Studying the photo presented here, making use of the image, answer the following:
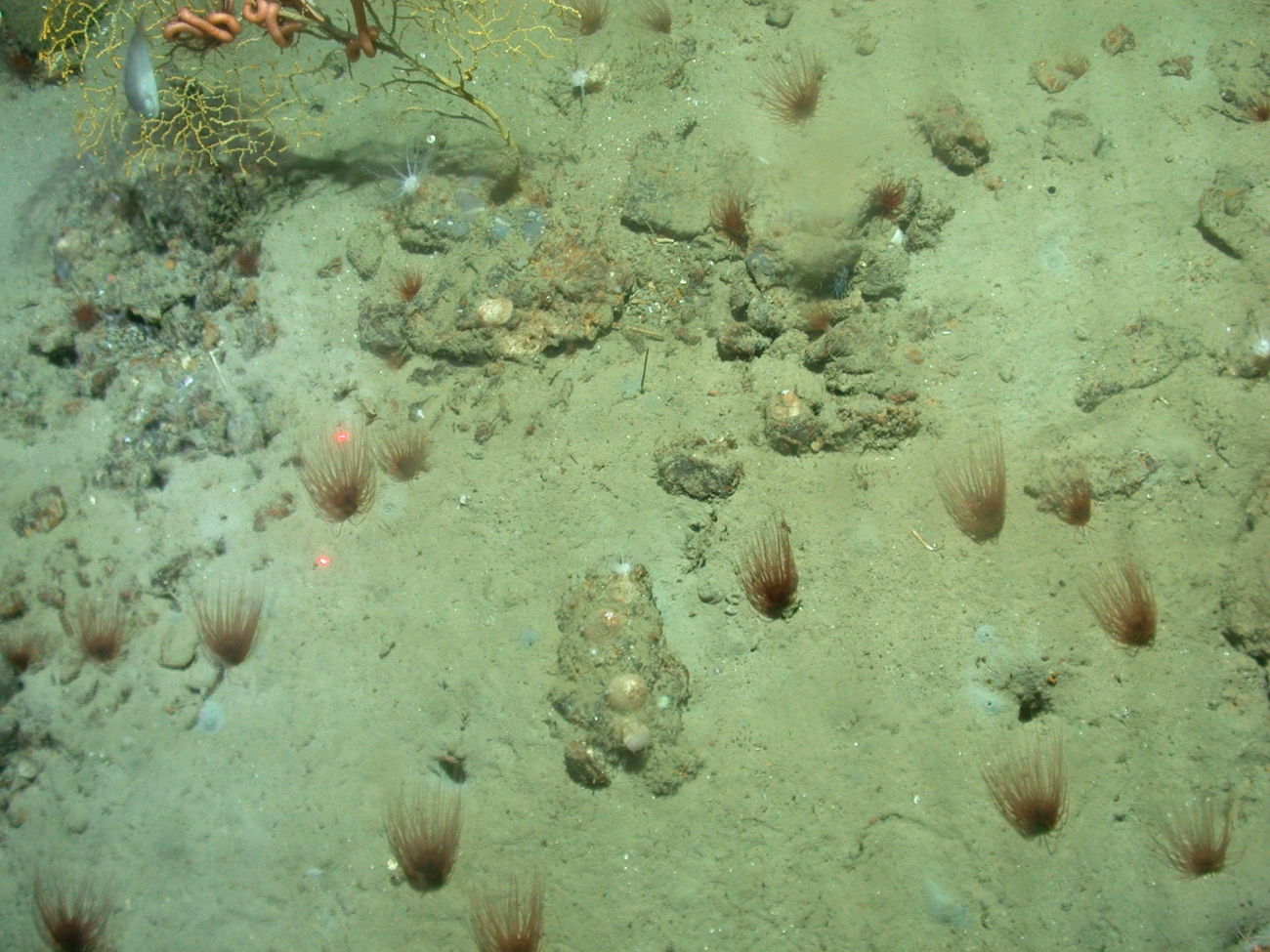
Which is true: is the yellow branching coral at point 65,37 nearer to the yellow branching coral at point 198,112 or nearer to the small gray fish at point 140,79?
the yellow branching coral at point 198,112

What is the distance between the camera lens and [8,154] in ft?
16.3

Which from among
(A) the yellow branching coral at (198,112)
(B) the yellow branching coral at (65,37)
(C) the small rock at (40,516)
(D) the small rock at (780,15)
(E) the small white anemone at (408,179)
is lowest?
(C) the small rock at (40,516)

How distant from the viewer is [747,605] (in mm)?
3461

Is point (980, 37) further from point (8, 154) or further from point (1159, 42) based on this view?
point (8, 154)

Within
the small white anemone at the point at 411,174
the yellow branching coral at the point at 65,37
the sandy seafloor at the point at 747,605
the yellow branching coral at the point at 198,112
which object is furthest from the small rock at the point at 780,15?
the yellow branching coral at the point at 65,37

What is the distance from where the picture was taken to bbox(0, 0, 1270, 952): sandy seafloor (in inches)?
122

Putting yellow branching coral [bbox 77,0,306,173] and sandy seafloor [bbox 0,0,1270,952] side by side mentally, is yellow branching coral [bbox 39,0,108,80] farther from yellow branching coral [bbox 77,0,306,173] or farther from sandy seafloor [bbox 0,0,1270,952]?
sandy seafloor [bbox 0,0,1270,952]

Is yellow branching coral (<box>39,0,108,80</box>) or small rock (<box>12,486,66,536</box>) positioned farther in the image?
yellow branching coral (<box>39,0,108,80</box>)

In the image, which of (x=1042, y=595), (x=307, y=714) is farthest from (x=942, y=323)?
(x=307, y=714)

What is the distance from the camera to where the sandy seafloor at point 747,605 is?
3094 mm

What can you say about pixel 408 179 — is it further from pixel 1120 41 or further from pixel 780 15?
pixel 1120 41

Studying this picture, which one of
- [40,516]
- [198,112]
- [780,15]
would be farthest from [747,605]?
[198,112]

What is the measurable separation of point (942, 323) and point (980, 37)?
6.63 feet

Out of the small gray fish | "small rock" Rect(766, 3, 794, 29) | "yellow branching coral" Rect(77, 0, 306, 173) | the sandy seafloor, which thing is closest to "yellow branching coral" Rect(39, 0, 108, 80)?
"yellow branching coral" Rect(77, 0, 306, 173)
